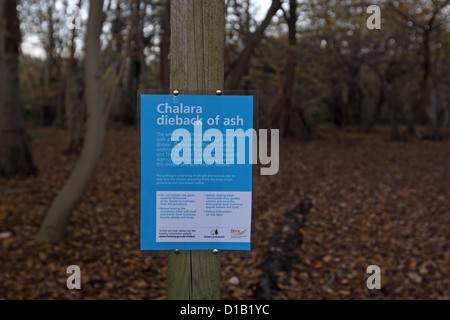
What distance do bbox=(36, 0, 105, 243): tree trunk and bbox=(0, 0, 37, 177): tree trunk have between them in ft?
15.6

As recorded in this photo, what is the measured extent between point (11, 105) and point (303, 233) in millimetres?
→ 7793

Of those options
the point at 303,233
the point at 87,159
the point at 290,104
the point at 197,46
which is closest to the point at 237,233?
the point at 197,46

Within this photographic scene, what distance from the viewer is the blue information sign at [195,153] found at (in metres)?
2.31

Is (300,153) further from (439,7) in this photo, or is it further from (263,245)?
(263,245)

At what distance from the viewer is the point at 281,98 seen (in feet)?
61.1

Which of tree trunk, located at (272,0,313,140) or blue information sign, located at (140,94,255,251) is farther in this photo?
tree trunk, located at (272,0,313,140)

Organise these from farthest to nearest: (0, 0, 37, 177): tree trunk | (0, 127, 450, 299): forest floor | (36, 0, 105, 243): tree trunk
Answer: (0, 0, 37, 177): tree trunk < (36, 0, 105, 243): tree trunk < (0, 127, 450, 299): forest floor

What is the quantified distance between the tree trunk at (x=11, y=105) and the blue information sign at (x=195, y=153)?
10358 millimetres

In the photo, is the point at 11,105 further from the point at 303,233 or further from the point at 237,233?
the point at 237,233

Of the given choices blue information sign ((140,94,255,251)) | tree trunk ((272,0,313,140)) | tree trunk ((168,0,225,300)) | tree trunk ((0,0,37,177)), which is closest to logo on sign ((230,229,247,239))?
blue information sign ((140,94,255,251))

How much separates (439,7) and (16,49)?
46.8 ft

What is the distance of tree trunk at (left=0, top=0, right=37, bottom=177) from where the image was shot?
1119 centimetres

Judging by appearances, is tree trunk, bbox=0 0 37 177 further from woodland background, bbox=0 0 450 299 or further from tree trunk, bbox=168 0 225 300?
tree trunk, bbox=168 0 225 300

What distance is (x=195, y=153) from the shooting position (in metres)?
2.30
